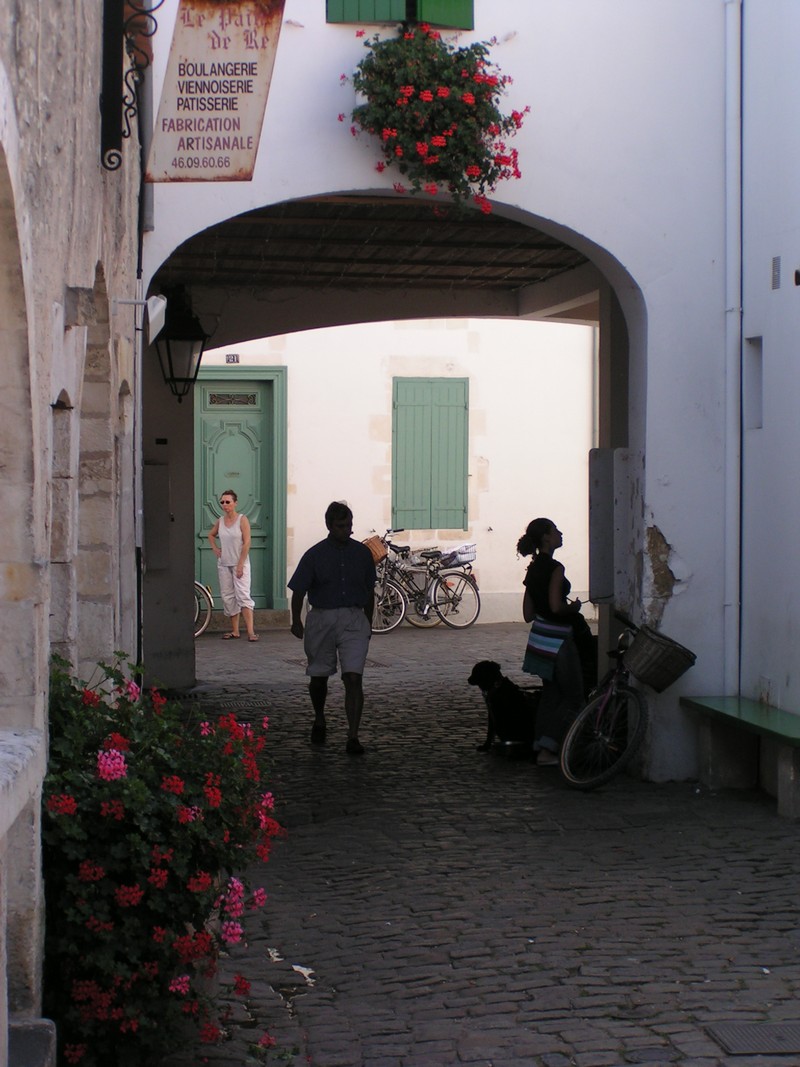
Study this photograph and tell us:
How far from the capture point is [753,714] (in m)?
8.14

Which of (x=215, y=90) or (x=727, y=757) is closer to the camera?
(x=215, y=90)

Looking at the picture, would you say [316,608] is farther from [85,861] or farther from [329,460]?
[329,460]

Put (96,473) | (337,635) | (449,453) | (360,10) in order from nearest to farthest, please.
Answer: (96,473) < (360,10) < (337,635) < (449,453)

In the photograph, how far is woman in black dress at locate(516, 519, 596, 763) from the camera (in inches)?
368

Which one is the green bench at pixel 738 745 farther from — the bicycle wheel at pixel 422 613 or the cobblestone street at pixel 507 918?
the bicycle wheel at pixel 422 613

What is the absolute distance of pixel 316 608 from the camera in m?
10.1

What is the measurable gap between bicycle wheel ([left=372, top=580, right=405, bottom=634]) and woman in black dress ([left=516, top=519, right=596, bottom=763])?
8.53 metres

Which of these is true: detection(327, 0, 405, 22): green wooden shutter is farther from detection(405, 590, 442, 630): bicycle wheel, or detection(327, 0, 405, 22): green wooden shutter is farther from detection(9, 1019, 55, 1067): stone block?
detection(405, 590, 442, 630): bicycle wheel

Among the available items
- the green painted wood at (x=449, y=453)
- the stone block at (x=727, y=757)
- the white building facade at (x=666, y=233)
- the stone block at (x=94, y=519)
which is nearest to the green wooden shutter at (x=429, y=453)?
the green painted wood at (x=449, y=453)

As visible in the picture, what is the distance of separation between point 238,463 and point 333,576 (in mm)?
8627

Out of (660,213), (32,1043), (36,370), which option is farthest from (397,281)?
(32,1043)

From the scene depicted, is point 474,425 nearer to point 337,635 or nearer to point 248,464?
point 248,464

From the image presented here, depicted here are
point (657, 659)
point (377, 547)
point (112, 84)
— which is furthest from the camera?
point (377, 547)

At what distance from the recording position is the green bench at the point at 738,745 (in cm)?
785
